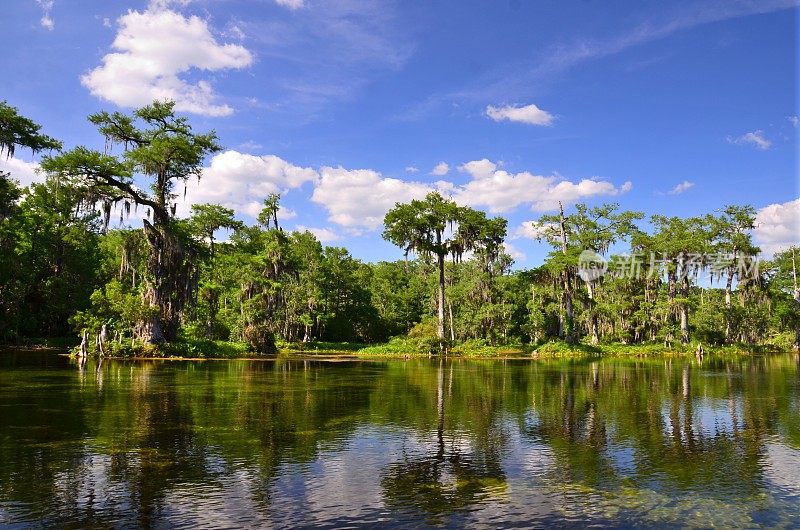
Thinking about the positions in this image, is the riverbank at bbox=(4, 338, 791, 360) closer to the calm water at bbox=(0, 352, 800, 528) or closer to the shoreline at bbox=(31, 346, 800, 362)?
the shoreline at bbox=(31, 346, 800, 362)

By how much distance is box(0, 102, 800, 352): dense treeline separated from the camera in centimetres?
4106

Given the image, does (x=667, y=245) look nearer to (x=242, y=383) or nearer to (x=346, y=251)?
(x=346, y=251)

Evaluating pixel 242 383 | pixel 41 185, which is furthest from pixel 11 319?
pixel 242 383

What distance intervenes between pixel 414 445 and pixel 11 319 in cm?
4943

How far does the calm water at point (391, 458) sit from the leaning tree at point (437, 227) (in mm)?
34782

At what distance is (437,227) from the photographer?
2205 inches

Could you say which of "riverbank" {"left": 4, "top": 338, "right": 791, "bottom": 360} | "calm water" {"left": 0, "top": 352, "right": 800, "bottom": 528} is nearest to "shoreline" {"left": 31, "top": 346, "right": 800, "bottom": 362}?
"riverbank" {"left": 4, "top": 338, "right": 791, "bottom": 360}

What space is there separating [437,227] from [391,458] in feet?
150

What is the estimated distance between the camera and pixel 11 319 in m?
48.6

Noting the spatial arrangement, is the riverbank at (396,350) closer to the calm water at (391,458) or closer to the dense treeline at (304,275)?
the dense treeline at (304,275)

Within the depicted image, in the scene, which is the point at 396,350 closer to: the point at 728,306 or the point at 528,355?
the point at 528,355

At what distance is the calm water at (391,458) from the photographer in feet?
26.2

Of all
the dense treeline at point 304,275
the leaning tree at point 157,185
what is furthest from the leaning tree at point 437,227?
the leaning tree at point 157,185

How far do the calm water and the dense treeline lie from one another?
21.5 metres
